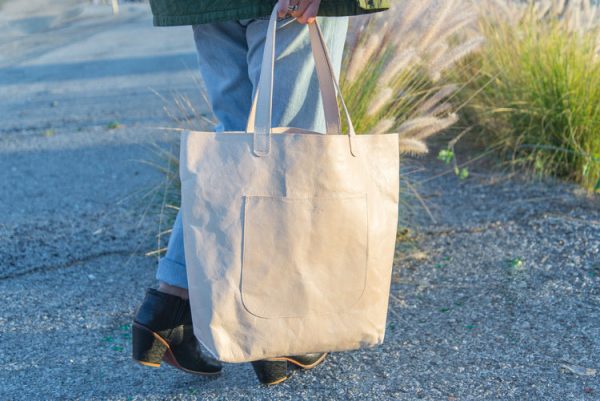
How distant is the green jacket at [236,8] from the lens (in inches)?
72.5

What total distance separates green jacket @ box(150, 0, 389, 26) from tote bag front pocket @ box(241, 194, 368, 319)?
45 centimetres

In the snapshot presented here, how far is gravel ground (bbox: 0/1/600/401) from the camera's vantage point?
2246 millimetres

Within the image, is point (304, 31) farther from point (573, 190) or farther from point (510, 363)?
point (573, 190)

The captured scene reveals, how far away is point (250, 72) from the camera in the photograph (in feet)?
6.48

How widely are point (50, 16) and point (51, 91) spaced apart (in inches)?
473

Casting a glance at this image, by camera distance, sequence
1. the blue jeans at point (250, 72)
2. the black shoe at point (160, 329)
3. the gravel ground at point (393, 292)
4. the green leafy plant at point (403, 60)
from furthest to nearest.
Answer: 1. the green leafy plant at point (403, 60)
2. the gravel ground at point (393, 292)
3. the black shoe at point (160, 329)
4. the blue jeans at point (250, 72)

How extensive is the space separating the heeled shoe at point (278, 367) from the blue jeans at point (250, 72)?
0.32m

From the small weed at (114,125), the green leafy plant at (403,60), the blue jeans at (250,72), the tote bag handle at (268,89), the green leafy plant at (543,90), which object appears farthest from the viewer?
the small weed at (114,125)

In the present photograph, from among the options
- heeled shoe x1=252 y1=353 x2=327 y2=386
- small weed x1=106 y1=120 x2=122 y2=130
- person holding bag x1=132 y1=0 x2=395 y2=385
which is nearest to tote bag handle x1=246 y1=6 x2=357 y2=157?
person holding bag x1=132 y1=0 x2=395 y2=385

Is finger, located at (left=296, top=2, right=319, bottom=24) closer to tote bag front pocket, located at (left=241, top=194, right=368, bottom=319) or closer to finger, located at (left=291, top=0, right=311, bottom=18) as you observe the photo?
finger, located at (left=291, top=0, right=311, bottom=18)

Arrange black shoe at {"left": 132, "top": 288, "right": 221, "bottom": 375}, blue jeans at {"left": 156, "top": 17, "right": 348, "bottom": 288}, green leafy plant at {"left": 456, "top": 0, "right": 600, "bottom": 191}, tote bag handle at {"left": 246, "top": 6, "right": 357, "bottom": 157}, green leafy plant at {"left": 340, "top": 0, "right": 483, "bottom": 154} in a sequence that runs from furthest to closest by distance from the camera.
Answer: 1. green leafy plant at {"left": 456, "top": 0, "right": 600, "bottom": 191}
2. green leafy plant at {"left": 340, "top": 0, "right": 483, "bottom": 154}
3. black shoe at {"left": 132, "top": 288, "right": 221, "bottom": 375}
4. blue jeans at {"left": 156, "top": 17, "right": 348, "bottom": 288}
5. tote bag handle at {"left": 246, "top": 6, "right": 357, "bottom": 157}

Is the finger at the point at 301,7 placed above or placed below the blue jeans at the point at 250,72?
above

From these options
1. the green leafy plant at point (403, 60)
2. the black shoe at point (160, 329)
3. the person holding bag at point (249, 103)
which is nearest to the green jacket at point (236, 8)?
the person holding bag at point (249, 103)

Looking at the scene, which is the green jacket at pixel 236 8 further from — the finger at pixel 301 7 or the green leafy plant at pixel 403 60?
the green leafy plant at pixel 403 60
